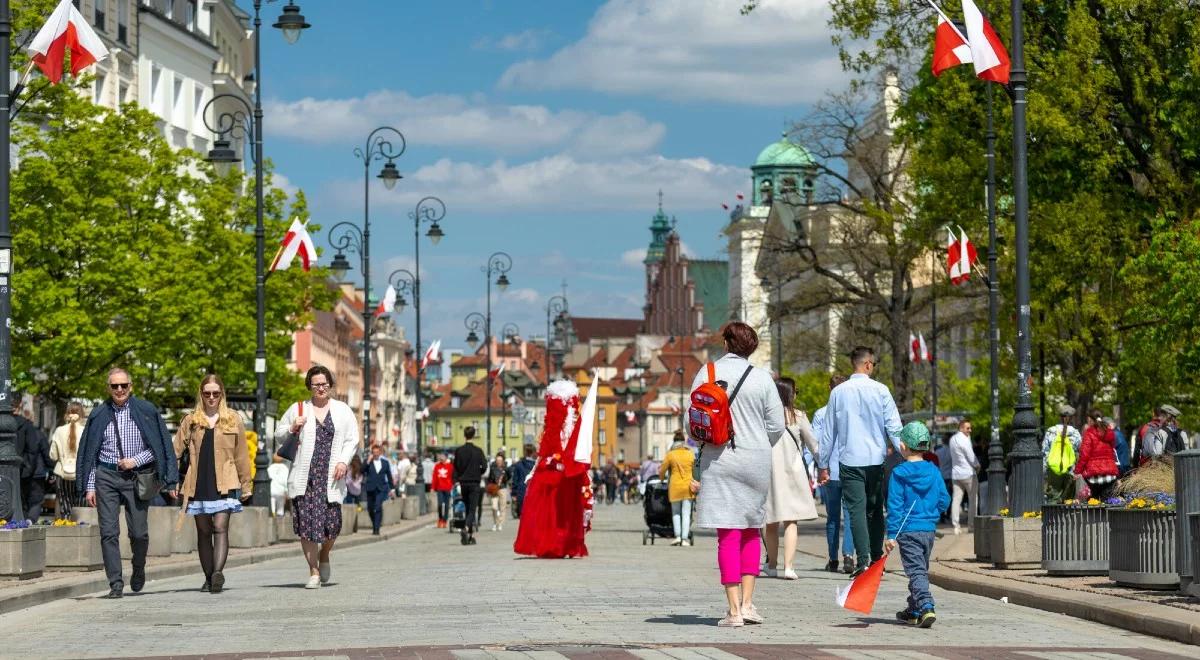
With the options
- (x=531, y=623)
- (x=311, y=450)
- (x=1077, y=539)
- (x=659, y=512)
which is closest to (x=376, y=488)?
(x=659, y=512)

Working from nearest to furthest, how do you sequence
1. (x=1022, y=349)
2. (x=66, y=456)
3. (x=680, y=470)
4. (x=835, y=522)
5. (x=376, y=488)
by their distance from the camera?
(x=835, y=522)
(x=1022, y=349)
(x=66, y=456)
(x=680, y=470)
(x=376, y=488)

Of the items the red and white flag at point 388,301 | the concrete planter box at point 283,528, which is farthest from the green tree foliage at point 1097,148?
the red and white flag at point 388,301

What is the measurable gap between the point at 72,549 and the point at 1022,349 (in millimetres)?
9481

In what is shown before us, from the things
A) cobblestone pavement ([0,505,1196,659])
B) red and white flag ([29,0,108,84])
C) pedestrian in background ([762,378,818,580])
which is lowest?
cobblestone pavement ([0,505,1196,659])

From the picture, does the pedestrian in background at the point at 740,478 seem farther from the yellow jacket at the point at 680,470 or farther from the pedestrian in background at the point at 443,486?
the pedestrian in background at the point at 443,486

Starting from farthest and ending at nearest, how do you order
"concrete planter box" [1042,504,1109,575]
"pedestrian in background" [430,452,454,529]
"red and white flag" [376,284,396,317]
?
"red and white flag" [376,284,396,317], "pedestrian in background" [430,452,454,529], "concrete planter box" [1042,504,1109,575]

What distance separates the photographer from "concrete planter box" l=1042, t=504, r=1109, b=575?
1686 cm

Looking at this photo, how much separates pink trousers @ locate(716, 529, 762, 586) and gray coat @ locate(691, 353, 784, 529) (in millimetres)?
78

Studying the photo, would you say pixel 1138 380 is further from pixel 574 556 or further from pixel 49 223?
pixel 49 223

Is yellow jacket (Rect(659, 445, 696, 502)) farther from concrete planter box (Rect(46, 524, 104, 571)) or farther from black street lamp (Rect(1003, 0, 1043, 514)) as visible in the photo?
concrete planter box (Rect(46, 524, 104, 571))

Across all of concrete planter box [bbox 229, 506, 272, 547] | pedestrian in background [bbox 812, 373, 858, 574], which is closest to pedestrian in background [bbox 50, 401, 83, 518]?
concrete planter box [bbox 229, 506, 272, 547]

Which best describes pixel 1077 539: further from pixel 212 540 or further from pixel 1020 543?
pixel 212 540

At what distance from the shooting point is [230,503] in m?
17.5

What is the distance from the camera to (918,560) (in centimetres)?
1323
